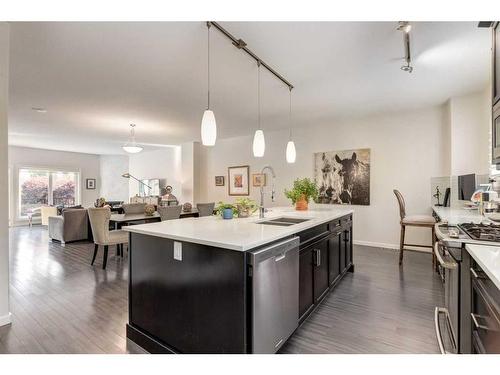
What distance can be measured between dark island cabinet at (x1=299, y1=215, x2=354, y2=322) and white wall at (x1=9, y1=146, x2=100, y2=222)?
10.2 meters

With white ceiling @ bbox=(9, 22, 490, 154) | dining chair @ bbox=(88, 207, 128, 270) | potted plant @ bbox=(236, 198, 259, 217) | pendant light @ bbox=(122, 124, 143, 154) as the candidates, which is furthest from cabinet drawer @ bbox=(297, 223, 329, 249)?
pendant light @ bbox=(122, 124, 143, 154)

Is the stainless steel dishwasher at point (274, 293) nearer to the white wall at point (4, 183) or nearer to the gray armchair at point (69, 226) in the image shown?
the white wall at point (4, 183)

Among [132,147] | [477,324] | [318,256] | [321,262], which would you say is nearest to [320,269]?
[321,262]

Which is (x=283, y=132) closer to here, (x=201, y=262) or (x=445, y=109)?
(x=445, y=109)

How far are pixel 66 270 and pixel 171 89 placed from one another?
299 centimetres

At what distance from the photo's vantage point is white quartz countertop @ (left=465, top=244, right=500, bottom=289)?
99 cm

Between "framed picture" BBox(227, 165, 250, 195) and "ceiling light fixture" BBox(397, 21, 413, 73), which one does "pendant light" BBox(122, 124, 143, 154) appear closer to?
"framed picture" BBox(227, 165, 250, 195)

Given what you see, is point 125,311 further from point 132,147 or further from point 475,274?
point 132,147

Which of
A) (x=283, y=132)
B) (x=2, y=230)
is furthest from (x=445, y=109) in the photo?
(x=2, y=230)

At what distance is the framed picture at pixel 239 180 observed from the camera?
271 inches

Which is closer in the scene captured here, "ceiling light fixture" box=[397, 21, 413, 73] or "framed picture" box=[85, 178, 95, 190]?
"ceiling light fixture" box=[397, 21, 413, 73]

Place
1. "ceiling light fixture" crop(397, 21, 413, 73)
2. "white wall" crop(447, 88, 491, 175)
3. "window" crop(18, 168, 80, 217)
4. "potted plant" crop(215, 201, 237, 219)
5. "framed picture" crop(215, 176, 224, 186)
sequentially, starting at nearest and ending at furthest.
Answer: "ceiling light fixture" crop(397, 21, 413, 73), "potted plant" crop(215, 201, 237, 219), "white wall" crop(447, 88, 491, 175), "framed picture" crop(215, 176, 224, 186), "window" crop(18, 168, 80, 217)

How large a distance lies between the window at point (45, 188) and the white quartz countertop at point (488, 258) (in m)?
11.3
